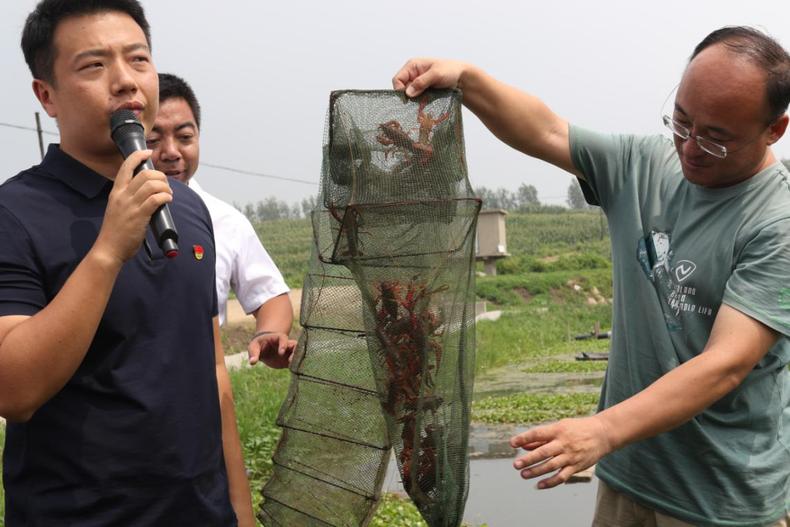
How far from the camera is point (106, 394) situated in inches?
78.1

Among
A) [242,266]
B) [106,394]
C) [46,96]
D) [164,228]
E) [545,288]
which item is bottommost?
[545,288]

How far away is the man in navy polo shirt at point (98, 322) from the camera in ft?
6.06

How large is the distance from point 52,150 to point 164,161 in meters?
1.39

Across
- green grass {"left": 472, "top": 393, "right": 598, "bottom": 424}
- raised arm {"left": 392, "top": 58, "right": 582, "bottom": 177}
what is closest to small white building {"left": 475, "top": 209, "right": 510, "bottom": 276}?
green grass {"left": 472, "top": 393, "right": 598, "bottom": 424}

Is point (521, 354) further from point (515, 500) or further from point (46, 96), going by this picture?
point (46, 96)

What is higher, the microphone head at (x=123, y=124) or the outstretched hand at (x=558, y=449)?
the microphone head at (x=123, y=124)

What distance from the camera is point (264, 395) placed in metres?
8.86

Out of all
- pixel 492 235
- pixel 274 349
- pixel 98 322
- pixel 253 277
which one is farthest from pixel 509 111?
pixel 492 235

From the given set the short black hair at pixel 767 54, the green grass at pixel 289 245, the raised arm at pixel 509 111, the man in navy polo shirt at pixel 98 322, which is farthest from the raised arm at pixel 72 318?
the green grass at pixel 289 245

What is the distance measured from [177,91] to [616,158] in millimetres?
1865

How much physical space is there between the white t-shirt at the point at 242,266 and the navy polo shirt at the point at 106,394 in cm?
132

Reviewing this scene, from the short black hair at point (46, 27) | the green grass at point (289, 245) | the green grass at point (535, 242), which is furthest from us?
the green grass at point (535, 242)

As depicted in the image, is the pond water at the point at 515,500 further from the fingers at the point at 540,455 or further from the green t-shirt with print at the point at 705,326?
the fingers at the point at 540,455

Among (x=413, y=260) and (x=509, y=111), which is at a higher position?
(x=509, y=111)
